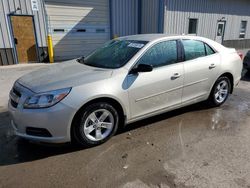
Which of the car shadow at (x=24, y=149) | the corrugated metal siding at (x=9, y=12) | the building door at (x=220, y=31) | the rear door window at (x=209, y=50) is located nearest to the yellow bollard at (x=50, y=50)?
the corrugated metal siding at (x=9, y=12)

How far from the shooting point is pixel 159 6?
12141 millimetres

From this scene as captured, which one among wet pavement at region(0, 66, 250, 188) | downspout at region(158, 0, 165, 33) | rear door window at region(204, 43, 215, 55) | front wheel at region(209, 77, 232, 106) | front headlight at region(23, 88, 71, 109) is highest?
downspout at region(158, 0, 165, 33)

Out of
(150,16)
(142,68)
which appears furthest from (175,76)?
(150,16)

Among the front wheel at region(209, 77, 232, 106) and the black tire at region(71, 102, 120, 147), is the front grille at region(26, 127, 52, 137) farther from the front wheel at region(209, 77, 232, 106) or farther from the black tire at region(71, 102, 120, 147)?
the front wheel at region(209, 77, 232, 106)

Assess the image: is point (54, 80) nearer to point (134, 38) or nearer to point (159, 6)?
point (134, 38)

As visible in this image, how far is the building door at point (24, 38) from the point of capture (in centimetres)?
933

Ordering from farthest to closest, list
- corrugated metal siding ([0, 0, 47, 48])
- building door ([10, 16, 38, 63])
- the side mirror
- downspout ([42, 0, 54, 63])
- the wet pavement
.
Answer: downspout ([42, 0, 54, 63]) → building door ([10, 16, 38, 63]) → corrugated metal siding ([0, 0, 47, 48]) → the side mirror → the wet pavement

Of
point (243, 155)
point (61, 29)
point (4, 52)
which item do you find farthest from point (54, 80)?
point (61, 29)

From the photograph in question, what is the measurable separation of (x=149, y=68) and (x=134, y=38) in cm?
102

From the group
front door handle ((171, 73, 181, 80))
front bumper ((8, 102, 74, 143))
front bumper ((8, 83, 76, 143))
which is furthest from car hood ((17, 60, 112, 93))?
front door handle ((171, 73, 181, 80))

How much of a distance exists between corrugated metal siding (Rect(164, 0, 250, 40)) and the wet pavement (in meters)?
9.92

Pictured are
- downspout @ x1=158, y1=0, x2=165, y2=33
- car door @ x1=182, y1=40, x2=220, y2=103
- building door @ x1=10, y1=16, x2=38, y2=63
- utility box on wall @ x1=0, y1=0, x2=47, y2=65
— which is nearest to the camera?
car door @ x1=182, y1=40, x2=220, y2=103

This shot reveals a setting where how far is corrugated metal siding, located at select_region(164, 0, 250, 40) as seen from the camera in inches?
494

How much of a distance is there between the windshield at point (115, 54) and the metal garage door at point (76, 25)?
7.62 meters
